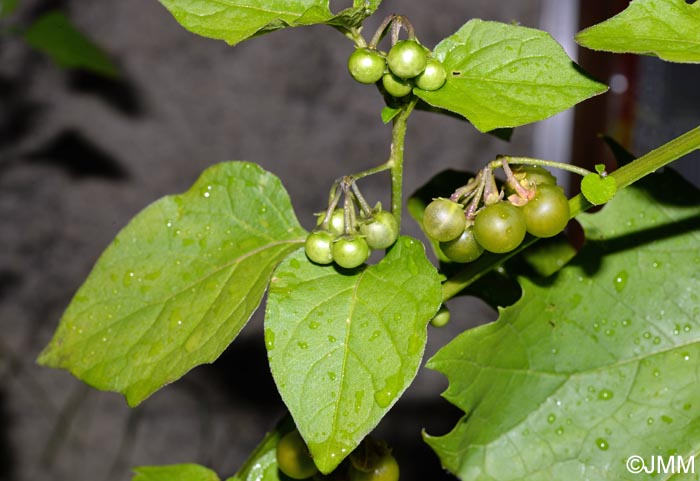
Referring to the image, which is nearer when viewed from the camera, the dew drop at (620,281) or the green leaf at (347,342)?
the green leaf at (347,342)

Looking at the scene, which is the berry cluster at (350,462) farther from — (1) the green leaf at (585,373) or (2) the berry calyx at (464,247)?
(2) the berry calyx at (464,247)

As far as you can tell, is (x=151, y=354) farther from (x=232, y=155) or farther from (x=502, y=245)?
(x=232, y=155)

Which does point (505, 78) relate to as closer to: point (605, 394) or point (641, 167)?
point (641, 167)

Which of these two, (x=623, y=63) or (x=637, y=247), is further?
(x=623, y=63)

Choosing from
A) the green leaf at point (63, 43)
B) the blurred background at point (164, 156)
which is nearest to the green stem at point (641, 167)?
the green leaf at point (63, 43)

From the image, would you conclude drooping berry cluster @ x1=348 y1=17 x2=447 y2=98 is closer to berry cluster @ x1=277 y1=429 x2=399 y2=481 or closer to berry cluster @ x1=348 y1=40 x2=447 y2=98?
berry cluster @ x1=348 y1=40 x2=447 y2=98

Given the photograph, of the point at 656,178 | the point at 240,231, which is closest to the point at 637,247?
the point at 656,178
